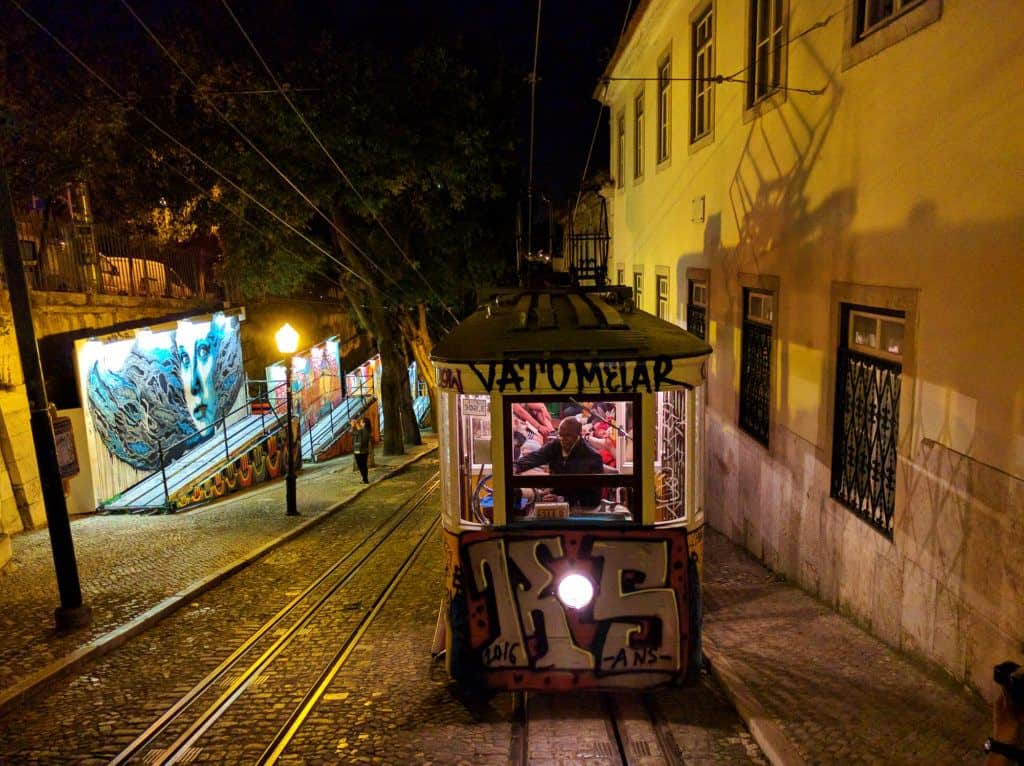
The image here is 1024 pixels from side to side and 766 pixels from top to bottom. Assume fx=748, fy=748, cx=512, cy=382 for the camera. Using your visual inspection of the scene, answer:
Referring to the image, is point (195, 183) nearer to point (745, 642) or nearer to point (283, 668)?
point (283, 668)

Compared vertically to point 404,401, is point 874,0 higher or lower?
higher

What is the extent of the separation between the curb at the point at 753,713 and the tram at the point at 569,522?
39 centimetres

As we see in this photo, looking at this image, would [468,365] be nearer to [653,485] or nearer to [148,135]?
[653,485]

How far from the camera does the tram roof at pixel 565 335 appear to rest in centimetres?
496

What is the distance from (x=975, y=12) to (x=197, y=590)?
8.91 m

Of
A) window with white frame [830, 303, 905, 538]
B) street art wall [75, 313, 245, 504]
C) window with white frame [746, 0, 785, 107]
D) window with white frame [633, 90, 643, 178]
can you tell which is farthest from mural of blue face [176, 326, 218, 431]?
window with white frame [830, 303, 905, 538]

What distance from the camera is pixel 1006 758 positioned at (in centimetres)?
330

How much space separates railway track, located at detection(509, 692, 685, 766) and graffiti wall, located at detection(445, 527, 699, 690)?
0.25 m

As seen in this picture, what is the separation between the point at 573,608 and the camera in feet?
16.8

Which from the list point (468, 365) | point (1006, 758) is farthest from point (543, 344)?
point (1006, 758)

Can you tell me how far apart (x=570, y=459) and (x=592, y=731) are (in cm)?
184

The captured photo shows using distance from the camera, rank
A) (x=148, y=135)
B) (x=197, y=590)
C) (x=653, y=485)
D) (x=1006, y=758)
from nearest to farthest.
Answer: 1. (x=1006, y=758)
2. (x=653, y=485)
3. (x=197, y=590)
4. (x=148, y=135)

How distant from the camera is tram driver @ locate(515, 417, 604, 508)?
17.6 feet

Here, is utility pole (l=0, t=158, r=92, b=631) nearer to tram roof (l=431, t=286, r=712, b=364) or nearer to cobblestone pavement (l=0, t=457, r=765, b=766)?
cobblestone pavement (l=0, t=457, r=765, b=766)
